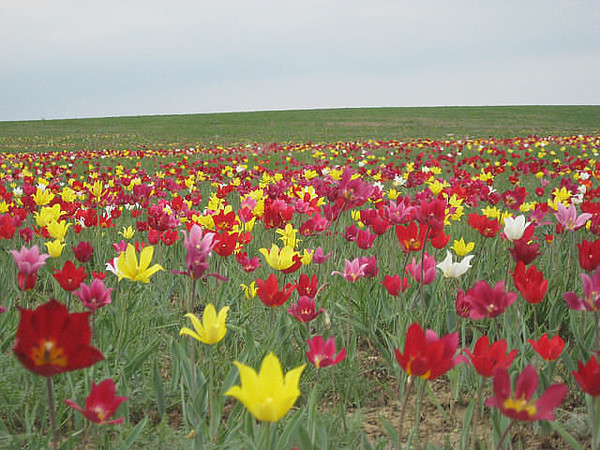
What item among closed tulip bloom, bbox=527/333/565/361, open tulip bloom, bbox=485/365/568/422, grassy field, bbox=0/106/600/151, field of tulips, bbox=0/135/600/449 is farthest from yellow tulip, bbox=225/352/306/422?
grassy field, bbox=0/106/600/151

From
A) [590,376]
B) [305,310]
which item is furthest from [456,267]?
[590,376]

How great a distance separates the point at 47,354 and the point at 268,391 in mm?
424

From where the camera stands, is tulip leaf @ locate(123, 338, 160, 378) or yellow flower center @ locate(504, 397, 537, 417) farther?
tulip leaf @ locate(123, 338, 160, 378)

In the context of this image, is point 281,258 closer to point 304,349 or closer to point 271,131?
point 304,349

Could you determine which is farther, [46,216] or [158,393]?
[46,216]

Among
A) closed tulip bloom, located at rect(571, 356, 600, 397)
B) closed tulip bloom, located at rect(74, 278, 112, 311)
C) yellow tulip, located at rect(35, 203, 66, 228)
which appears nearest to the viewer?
closed tulip bloom, located at rect(571, 356, 600, 397)

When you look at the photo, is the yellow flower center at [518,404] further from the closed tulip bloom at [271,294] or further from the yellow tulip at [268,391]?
the closed tulip bloom at [271,294]

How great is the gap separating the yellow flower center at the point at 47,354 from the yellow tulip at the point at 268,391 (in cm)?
34

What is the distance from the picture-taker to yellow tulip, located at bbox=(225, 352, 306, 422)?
3.14 ft

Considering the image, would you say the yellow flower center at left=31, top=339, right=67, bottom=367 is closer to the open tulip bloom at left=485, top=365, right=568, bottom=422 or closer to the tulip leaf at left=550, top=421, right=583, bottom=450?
the open tulip bloom at left=485, top=365, right=568, bottom=422

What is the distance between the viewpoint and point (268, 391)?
98cm

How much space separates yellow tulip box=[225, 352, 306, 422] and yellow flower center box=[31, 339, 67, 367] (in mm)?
337

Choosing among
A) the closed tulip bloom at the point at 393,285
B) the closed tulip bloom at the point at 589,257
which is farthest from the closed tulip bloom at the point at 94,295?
the closed tulip bloom at the point at 589,257

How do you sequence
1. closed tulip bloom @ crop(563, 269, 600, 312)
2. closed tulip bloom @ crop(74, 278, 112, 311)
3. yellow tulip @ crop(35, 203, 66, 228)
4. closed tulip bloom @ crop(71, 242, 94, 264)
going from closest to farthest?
1. closed tulip bloom @ crop(563, 269, 600, 312)
2. closed tulip bloom @ crop(74, 278, 112, 311)
3. closed tulip bloom @ crop(71, 242, 94, 264)
4. yellow tulip @ crop(35, 203, 66, 228)
